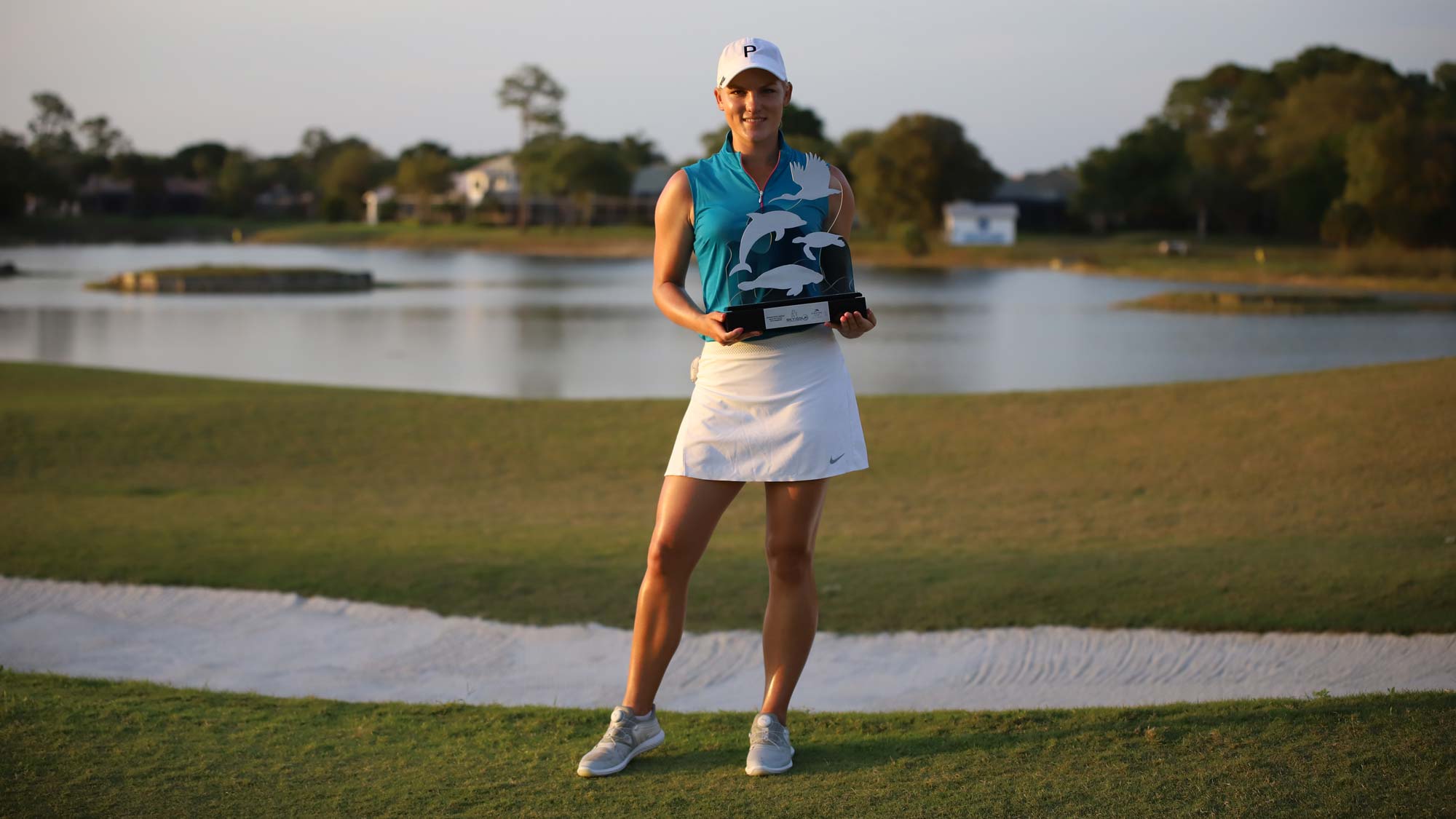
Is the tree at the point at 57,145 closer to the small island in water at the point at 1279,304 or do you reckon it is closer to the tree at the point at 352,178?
the tree at the point at 352,178

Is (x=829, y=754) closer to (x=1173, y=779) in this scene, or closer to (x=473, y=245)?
(x=1173, y=779)

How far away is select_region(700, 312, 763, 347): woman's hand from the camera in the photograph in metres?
3.48

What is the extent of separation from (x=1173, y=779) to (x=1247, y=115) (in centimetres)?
9976

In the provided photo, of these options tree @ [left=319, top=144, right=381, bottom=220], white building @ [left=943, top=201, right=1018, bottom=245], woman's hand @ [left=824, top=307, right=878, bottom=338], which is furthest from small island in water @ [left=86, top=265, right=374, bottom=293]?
tree @ [left=319, top=144, right=381, bottom=220]

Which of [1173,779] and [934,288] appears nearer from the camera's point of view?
[1173,779]

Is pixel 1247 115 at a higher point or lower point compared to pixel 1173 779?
higher

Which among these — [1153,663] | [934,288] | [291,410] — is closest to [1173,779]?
[1153,663]

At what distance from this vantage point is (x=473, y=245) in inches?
4550

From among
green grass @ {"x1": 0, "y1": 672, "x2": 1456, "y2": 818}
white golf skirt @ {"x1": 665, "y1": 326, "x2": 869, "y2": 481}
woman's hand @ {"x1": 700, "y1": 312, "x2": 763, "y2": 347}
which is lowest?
green grass @ {"x1": 0, "y1": 672, "x2": 1456, "y2": 818}

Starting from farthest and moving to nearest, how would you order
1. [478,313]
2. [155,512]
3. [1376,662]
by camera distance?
[478,313] < [155,512] < [1376,662]

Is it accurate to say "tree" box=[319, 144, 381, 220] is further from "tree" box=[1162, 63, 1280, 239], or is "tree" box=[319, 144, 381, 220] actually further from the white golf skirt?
the white golf skirt

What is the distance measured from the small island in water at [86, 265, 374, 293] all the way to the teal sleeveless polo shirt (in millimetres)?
→ 60141

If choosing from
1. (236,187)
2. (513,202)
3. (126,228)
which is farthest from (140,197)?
Result: (513,202)

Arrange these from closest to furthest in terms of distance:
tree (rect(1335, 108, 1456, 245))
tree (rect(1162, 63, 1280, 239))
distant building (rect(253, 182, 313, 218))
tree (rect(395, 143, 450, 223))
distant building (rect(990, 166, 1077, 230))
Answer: tree (rect(1335, 108, 1456, 245)) < tree (rect(1162, 63, 1280, 239)) < distant building (rect(990, 166, 1077, 230)) < tree (rect(395, 143, 450, 223)) < distant building (rect(253, 182, 313, 218))
